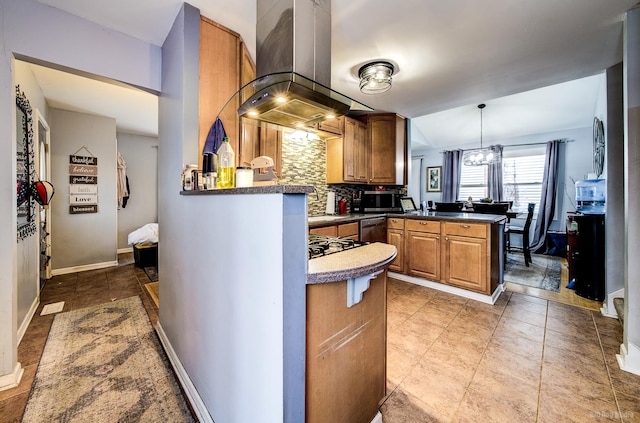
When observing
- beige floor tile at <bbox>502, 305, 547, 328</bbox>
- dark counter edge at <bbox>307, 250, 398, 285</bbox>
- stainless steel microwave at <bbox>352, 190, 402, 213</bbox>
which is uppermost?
stainless steel microwave at <bbox>352, 190, 402, 213</bbox>

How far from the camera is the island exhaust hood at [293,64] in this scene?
1.41m

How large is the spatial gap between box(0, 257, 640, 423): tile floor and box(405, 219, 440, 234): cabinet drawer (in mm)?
802

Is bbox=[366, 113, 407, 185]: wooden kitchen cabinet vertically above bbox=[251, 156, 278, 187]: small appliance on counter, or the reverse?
bbox=[366, 113, 407, 185]: wooden kitchen cabinet

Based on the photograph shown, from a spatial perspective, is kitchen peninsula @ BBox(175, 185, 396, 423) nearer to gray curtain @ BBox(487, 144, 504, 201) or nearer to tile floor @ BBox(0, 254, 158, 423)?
tile floor @ BBox(0, 254, 158, 423)

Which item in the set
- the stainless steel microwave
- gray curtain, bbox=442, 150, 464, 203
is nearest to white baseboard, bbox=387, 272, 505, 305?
the stainless steel microwave

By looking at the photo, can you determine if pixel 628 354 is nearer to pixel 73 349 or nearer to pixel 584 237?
pixel 584 237

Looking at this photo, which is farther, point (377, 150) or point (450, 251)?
point (377, 150)

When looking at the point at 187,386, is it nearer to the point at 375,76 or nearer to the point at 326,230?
the point at 326,230

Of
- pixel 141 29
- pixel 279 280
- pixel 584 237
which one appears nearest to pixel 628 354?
pixel 584 237

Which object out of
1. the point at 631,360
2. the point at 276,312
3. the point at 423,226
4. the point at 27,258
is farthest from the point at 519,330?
the point at 27,258

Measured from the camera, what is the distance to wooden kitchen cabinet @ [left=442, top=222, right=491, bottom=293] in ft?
8.88

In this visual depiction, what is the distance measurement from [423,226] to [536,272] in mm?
2213

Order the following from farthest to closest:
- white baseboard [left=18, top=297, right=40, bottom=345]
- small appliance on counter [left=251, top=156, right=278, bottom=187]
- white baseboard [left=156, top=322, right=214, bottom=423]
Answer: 1. white baseboard [left=18, top=297, right=40, bottom=345]
2. small appliance on counter [left=251, top=156, right=278, bottom=187]
3. white baseboard [left=156, top=322, right=214, bottom=423]

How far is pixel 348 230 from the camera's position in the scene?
2.92 m
